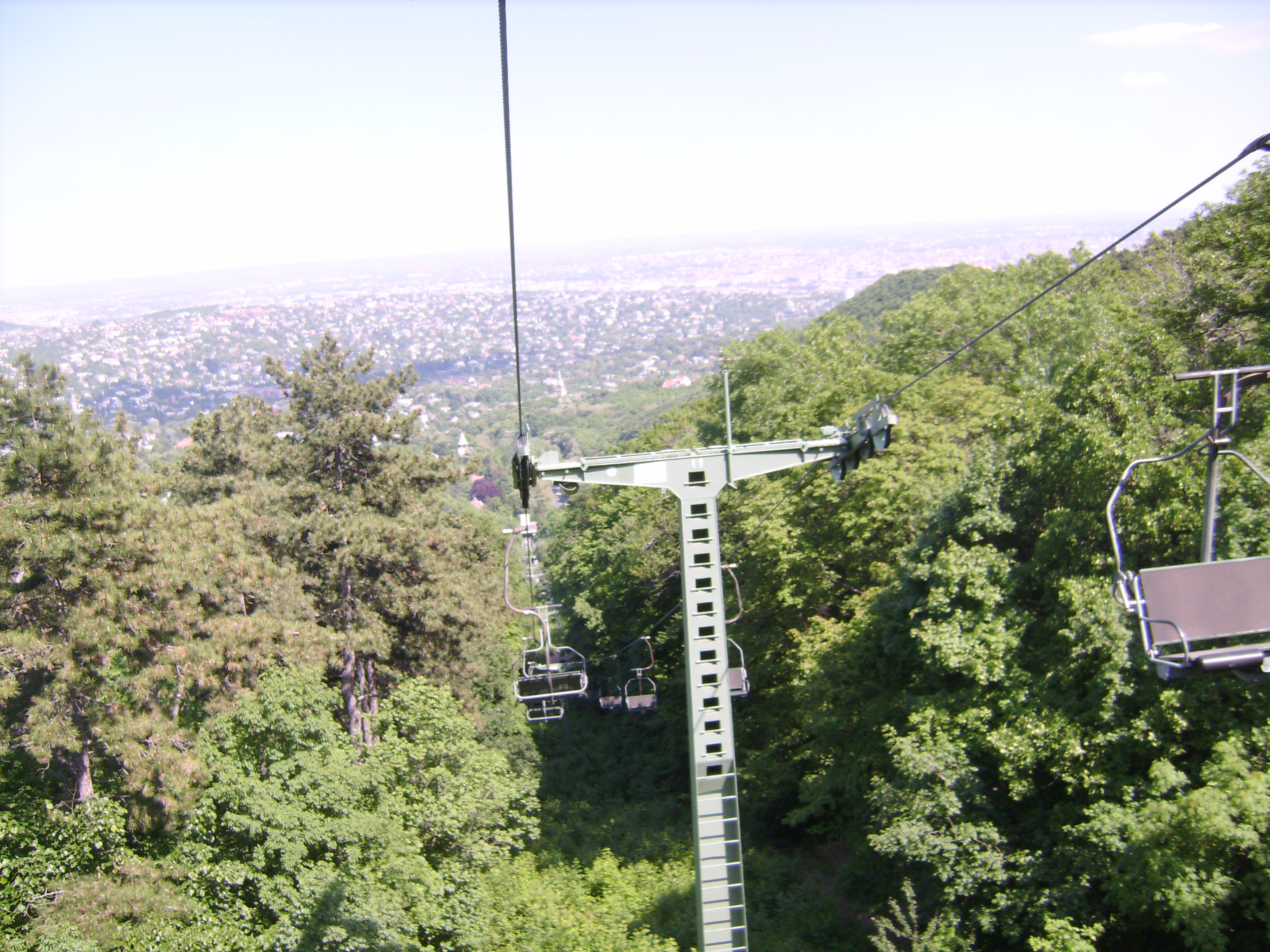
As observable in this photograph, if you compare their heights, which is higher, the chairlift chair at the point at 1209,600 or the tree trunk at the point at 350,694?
the chairlift chair at the point at 1209,600

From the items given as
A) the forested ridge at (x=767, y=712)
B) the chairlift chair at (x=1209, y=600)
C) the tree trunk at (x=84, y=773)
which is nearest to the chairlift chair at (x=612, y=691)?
the forested ridge at (x=767, y=712)

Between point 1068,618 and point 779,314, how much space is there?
154 m

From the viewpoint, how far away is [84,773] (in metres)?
15.2

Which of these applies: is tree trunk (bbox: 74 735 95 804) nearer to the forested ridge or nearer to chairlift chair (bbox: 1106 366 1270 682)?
the forested ridge

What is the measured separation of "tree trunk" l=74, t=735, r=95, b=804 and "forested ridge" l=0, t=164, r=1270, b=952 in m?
0.10

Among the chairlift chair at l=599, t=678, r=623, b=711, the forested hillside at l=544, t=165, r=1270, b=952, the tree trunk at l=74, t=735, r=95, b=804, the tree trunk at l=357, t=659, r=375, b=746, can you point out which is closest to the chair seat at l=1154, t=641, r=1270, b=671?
the forested hillside at l=544, t=165, r=1270, b=952

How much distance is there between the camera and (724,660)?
731 cm

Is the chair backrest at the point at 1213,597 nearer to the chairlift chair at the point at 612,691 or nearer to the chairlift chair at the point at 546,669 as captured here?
the chairlift chair at the point at 546,669

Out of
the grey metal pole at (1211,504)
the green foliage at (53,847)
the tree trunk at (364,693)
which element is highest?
the grey metal pole at (1211,504)

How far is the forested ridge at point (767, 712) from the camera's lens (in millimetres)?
12336

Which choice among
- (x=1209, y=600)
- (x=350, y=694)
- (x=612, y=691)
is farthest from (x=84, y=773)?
(x=1209, y=600)

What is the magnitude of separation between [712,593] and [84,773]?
43.3ft

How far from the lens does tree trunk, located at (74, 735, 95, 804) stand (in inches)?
592

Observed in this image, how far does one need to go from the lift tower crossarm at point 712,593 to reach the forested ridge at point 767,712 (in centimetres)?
A: 577
